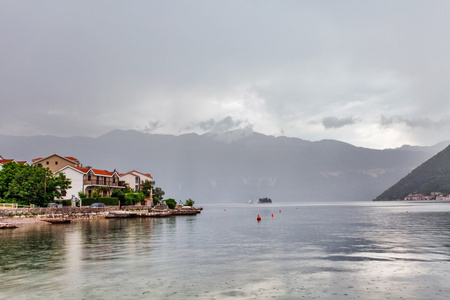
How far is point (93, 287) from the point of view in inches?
914

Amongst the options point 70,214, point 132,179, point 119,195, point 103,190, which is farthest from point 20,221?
point 132,179

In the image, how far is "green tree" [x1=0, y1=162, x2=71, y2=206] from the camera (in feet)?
298

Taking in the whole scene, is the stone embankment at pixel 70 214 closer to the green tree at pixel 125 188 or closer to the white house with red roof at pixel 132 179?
the green tree at pixel 125 188

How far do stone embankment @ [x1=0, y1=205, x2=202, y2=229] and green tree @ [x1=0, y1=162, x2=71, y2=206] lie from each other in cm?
629

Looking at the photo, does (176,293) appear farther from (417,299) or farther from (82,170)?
(82,170)

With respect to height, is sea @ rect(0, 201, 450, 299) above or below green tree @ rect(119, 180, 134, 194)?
below

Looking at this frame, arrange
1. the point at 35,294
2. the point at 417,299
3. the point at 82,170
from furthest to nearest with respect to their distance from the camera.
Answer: the point at 82,170 < the point at 35,294 < the point at 417,299

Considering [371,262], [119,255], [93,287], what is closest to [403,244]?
[371,262]

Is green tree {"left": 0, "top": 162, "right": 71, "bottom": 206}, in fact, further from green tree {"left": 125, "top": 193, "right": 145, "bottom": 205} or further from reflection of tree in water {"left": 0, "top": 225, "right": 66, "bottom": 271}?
reflection of tree in water {"left": 0, "top": 225, "right": 66, "bottom": 271}

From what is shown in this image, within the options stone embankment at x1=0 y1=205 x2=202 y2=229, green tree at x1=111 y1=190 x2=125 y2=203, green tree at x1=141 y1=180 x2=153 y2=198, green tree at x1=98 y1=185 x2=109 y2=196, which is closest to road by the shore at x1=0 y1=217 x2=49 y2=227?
stone embankment at x1=0 y1=205 x2=202 y2=229

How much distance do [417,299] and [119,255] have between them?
26.5 metres

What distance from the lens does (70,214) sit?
98.7m

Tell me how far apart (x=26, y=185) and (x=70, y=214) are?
1315cm

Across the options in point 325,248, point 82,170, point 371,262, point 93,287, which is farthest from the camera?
point 82,170
